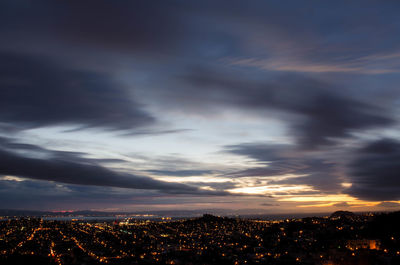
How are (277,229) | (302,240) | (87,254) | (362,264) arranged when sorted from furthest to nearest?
1. (277,229)
2. (302,240)
3. (87,254)
4. (362,264)

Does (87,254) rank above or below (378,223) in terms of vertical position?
below

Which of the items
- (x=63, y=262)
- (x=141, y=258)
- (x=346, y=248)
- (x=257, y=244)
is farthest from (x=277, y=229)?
(x=63, y=262)

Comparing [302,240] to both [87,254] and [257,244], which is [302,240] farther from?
[87,254]

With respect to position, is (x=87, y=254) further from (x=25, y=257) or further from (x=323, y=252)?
(x=323, y=252)

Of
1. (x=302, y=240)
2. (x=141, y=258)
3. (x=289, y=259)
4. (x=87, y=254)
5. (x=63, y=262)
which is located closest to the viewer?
(x=289, y=259)

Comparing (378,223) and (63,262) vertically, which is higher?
(378,223)

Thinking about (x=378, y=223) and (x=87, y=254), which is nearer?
(x=87, y=254)

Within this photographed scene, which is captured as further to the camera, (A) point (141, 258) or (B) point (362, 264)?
(A) point (141, 258)

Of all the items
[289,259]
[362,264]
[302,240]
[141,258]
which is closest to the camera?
[362,264]

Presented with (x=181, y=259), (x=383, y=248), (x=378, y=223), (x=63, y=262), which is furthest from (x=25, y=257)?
(x=378, y=223)
